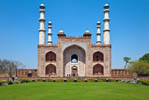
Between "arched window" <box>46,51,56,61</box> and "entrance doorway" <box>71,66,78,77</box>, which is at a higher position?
"arched window" <box>46,51,56,61</box>

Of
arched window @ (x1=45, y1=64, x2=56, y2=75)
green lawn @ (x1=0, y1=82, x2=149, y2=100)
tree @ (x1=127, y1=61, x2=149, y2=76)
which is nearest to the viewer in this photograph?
green lawn @ (x1=0, y1=82, x2=149, y2=100)

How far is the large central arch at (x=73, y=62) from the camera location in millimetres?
29531

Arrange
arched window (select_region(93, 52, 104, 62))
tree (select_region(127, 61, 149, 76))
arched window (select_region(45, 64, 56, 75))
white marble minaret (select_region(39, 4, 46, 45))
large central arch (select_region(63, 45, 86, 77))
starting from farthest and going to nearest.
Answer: tree (select_region(127, 61, 149, 76))
arched window (select_region(93, 52, 104, 62))
large central arch (select_region(63, 45, 86, 77))
arched window (select_region(45, 64, 56, 75))
white marble minaret (select_region(39, 4, 46, 45))

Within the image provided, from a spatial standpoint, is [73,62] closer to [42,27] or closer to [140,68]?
[42,27]

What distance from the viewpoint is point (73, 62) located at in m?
29.8

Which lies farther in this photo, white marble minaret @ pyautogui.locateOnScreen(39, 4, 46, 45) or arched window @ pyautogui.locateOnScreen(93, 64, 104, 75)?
arched window @ pyautogui.locateOnScreen(93, 64, 104, 75)

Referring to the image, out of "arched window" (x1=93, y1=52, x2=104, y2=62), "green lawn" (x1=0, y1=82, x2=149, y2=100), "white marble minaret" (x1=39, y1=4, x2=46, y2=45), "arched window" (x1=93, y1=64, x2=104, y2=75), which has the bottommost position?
"green lawn" (x1=0, y1=82, x2=149, y2=100)

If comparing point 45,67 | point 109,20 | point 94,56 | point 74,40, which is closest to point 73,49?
point 74,40

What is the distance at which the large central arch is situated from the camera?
29.5 meters

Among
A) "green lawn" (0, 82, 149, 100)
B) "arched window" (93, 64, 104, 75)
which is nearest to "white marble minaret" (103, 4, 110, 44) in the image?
"arched window" (93, 64, 104, 75)

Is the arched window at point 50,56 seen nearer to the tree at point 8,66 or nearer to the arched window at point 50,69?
the arched window at point 50,69

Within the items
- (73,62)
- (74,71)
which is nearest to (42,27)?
(73,62)

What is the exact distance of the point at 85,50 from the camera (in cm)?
2888

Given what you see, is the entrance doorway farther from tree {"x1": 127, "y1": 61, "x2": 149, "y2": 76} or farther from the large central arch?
tree {"x1": 127, "y1": 61, "x2": 149, "y2": 76}
